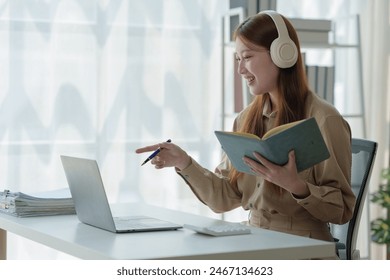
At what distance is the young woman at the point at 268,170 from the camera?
2.11m

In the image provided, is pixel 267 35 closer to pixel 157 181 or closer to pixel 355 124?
pixel 157 181

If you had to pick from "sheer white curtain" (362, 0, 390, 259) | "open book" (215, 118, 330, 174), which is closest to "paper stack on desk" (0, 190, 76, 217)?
"open book" (215, 118, 330, 174)

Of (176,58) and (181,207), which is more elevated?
(176,58)

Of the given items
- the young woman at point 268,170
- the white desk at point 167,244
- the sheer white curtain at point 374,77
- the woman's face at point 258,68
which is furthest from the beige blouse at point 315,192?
the sheer white curtain at point 374,77

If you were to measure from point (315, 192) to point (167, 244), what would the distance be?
22.1 inches

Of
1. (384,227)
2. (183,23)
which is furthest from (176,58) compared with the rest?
(384,227)

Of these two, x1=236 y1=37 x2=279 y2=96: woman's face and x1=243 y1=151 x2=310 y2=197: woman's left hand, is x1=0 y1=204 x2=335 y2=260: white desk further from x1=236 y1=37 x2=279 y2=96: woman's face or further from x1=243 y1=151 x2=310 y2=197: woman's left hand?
x1=236 y1=37 x2=279 y2=96: woman's face

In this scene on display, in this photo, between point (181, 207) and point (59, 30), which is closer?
point (59, 30)

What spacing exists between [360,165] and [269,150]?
596 mm

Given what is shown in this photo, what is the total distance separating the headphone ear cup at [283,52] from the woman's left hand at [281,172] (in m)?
0.38

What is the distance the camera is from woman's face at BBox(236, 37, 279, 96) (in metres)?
2.29

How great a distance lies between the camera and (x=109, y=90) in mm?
3402

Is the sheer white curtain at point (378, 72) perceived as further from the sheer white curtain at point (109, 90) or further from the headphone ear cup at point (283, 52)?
the headphone ear cup at point (283, 52)

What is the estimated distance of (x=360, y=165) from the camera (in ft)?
7.88
